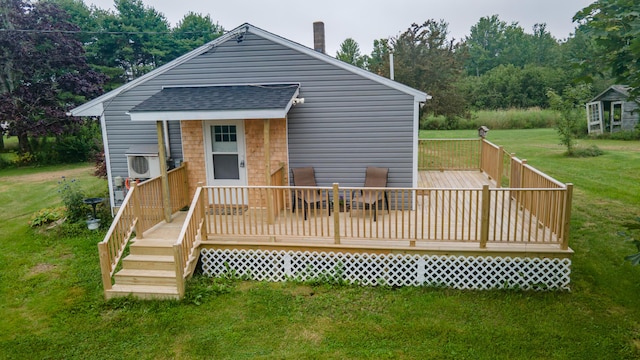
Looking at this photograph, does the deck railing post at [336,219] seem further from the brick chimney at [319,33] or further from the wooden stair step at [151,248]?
the brick chimney at [319,33]

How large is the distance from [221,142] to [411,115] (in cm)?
384

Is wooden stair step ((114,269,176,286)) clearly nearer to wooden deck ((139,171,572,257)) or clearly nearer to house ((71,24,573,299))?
house ((71,24,573,299))

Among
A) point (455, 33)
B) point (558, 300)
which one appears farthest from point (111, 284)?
point (455, 33)

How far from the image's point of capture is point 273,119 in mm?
8859

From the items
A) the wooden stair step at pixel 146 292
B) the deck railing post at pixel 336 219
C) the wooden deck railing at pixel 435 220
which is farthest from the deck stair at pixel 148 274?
the deck railing post at pixel 336 219

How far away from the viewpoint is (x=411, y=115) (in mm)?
8516

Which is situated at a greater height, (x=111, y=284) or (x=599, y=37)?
(x=599, y=37)

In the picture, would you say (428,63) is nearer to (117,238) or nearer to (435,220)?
(435,220)

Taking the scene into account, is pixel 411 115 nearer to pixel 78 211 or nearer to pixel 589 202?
pixel 589 202

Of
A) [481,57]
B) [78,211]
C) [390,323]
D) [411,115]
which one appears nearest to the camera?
[390,323]

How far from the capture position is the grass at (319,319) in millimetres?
5238

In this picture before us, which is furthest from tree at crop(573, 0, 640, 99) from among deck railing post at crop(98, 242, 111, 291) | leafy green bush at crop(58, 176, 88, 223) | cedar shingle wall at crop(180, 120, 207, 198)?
leafy green bush at crop(58, 176, 88, 223)

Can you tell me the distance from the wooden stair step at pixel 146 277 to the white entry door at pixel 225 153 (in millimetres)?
2726

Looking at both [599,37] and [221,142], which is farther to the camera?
[221,142]
